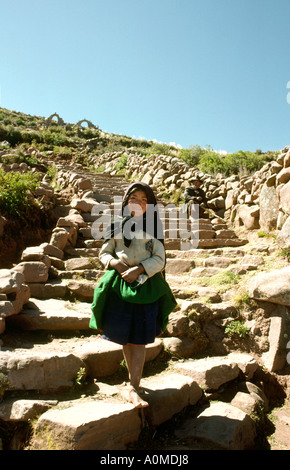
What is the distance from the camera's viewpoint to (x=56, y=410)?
7.66 ft

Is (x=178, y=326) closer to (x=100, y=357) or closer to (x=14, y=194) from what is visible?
(x=100, y=357)

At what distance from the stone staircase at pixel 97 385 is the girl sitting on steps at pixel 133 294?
0.33 m

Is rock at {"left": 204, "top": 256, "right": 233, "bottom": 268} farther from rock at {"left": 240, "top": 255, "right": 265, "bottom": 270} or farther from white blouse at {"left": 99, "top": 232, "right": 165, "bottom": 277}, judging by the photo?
white blouse at {"left": 99, "top": 232, "right": 165, "bottom": 277}

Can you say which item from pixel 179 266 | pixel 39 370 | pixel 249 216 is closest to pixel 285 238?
pixel 179 266

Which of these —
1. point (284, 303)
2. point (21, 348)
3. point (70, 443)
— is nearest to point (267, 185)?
point (284, 303)

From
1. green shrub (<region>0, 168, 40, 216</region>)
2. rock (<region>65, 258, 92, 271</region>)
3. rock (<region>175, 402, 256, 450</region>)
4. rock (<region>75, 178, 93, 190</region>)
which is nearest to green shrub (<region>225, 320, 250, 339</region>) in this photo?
rock (<region>175, 402, 256, 450</region>)

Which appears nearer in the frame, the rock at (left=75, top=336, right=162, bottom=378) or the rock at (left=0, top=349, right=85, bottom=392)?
the rock at (left=0, top=349, right=85, bottom=392)

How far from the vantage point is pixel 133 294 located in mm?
2492

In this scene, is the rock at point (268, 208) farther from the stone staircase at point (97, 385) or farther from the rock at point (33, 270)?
the rock at point (33, 270)

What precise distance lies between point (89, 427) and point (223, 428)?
1.06 meters

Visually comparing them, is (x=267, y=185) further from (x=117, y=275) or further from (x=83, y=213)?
(x=117, y=275)

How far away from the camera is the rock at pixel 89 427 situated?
206 cm

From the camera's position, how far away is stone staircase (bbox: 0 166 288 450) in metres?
2.26

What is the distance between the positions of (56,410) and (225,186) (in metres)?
7.46
